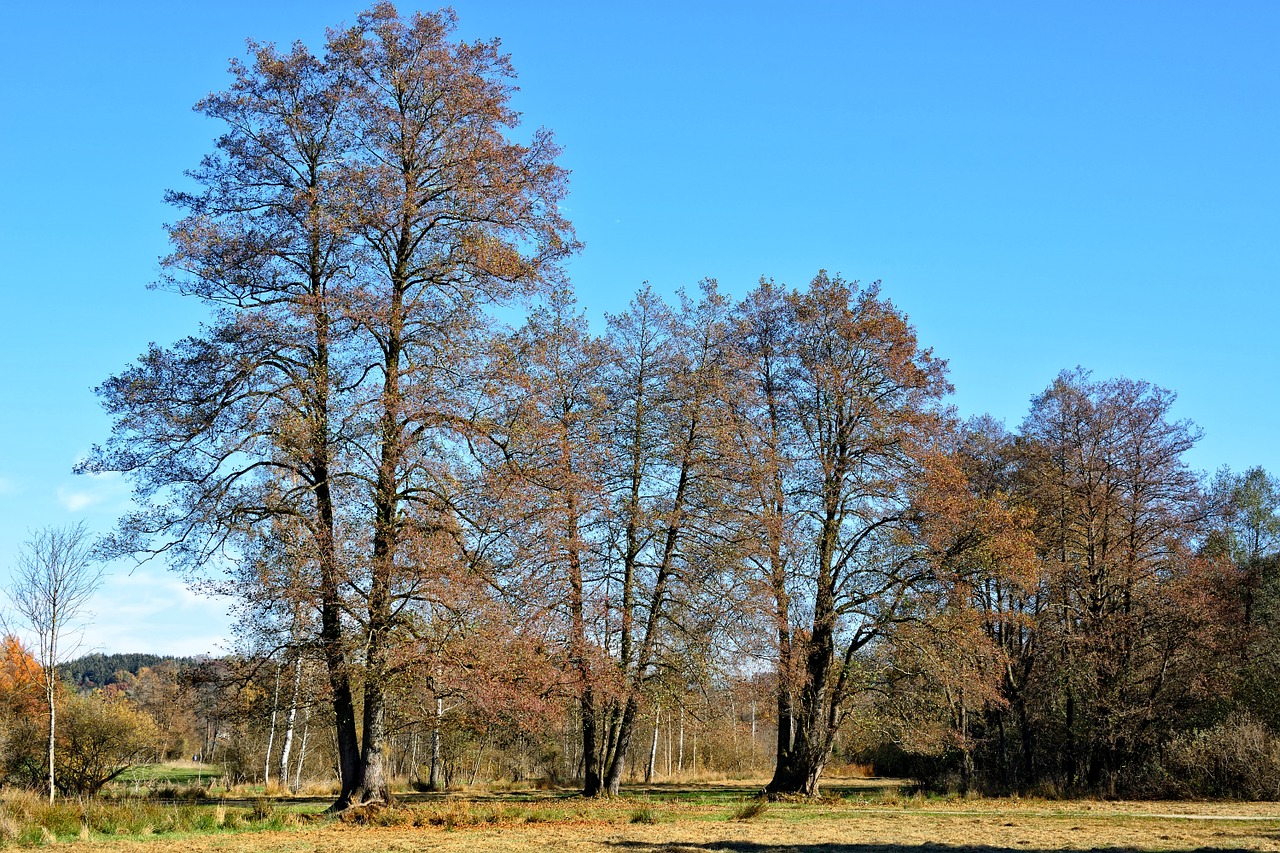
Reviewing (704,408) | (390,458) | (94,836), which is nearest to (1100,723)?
(704,408)

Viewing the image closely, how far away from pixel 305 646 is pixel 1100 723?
2570 cm

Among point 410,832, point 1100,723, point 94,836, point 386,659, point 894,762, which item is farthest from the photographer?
point 894,762

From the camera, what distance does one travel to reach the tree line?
1794 cm

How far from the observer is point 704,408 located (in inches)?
1062

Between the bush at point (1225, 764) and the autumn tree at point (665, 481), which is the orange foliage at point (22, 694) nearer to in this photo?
the autumn tree at point (665, 481)

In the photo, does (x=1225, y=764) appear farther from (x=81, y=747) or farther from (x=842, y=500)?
(x=81, y=747)

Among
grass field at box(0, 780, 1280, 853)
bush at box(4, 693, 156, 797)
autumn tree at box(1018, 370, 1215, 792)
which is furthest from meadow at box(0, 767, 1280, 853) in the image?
bush at box(4, 693, 156, 797)

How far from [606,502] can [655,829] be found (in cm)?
1037

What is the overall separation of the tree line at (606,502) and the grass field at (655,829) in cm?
230

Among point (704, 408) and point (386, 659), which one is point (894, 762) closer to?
point (704, 408)

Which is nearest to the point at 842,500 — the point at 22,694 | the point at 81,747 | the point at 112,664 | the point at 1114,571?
the point at 1114,571

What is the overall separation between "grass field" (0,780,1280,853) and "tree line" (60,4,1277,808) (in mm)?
2298

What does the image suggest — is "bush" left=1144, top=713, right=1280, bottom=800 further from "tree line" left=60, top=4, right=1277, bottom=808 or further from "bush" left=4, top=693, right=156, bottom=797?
"bush" left=4, top=693, right=156, bottom=797

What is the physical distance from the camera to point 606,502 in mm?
25266
